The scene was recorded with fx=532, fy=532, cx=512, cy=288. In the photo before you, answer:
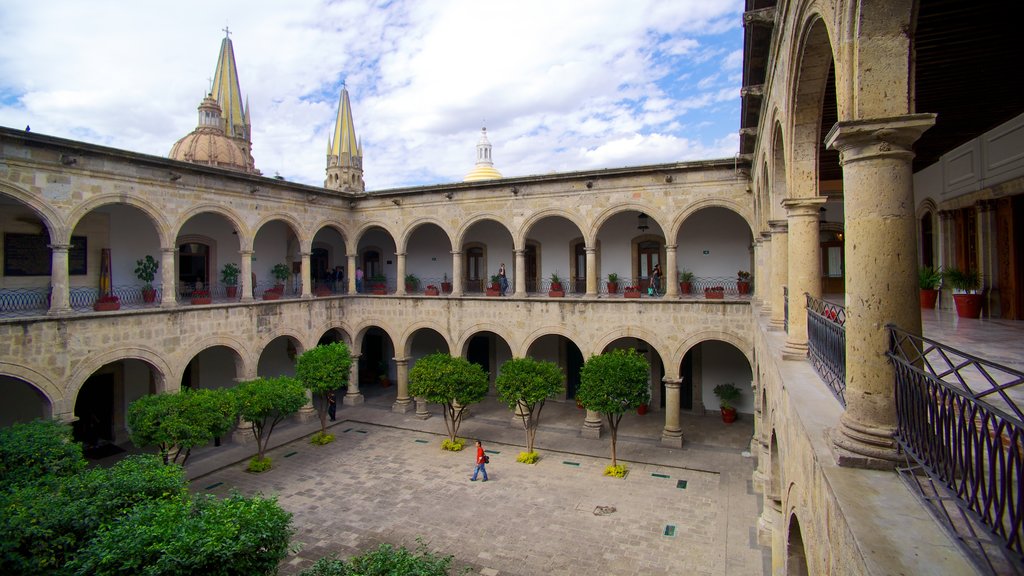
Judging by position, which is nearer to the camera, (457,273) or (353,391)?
(457,273)

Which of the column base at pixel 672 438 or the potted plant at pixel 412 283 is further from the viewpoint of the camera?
the potted plant at pixel 412 283

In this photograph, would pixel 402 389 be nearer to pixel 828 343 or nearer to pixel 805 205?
pixel 805 205

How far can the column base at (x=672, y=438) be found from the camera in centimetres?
1402

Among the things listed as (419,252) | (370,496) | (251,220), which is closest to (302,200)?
(251,220)

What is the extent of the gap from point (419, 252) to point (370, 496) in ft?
36.8

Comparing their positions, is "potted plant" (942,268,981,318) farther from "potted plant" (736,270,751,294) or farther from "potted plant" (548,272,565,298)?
"potted plant" (548,272,565,298)

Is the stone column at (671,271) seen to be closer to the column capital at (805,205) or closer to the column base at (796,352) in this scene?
the column base at (796,352)

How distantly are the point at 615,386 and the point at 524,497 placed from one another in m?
3.16

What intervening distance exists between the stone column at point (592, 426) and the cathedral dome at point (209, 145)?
61.9ft

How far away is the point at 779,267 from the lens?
8.15 metres

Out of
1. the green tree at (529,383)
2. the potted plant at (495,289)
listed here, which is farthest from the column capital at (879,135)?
the potted plant at (495,289)

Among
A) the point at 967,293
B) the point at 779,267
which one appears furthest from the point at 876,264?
the point at 967,293

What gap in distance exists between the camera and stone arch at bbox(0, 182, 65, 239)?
1073 cm

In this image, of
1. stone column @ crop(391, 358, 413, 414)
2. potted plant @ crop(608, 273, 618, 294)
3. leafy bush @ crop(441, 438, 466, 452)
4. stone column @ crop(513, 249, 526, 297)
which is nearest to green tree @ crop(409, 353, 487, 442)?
leafy bush @ crop(441, 438, 466, 452)
